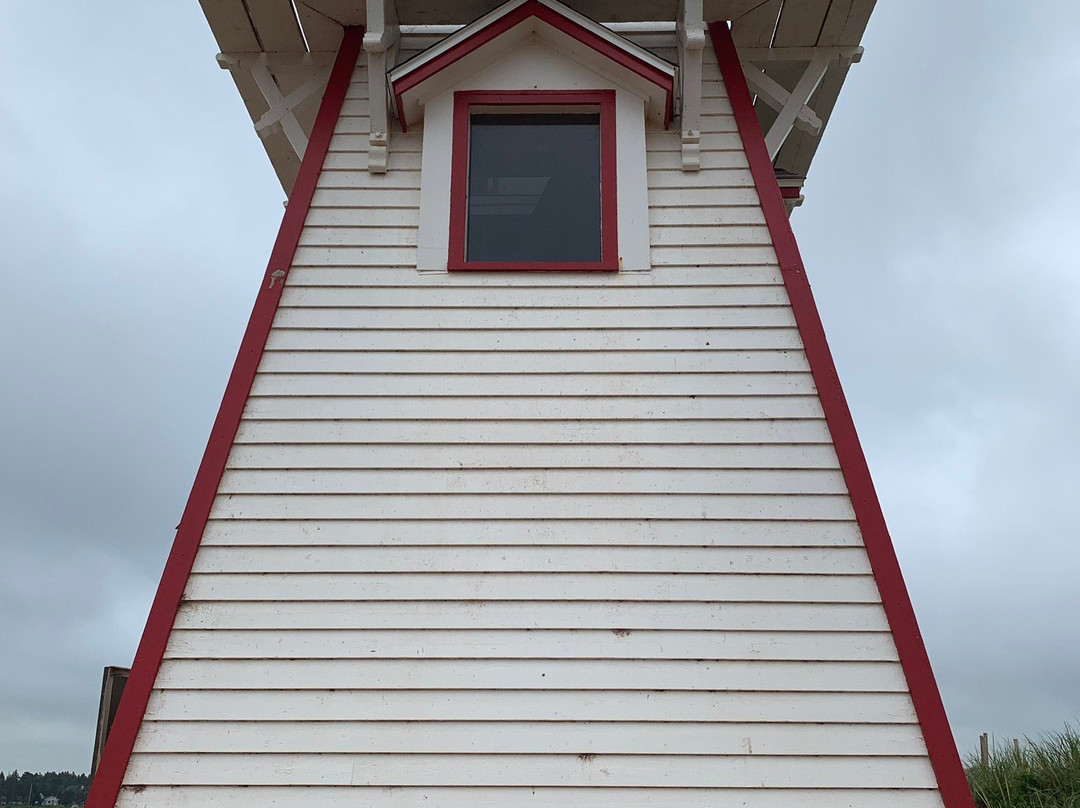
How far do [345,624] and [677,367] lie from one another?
2291mm

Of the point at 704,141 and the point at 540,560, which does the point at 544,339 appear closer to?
the point at 540,560

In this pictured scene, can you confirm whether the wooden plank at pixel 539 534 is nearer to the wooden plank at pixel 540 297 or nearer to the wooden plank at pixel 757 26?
the wooden plank at pixel 540 297

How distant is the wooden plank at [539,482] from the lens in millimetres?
5219

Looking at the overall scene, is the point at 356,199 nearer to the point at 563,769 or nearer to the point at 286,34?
the point at 286,34

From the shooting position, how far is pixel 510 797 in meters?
4.55

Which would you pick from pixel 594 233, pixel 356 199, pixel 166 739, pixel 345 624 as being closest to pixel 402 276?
pixel 356 199

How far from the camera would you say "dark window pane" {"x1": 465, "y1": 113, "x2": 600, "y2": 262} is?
6000mm

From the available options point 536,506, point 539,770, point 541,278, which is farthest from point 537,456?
point 539,770

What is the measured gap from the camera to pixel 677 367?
5.55m

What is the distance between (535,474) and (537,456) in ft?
0.35

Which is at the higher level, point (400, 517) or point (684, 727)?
point (400, 517)

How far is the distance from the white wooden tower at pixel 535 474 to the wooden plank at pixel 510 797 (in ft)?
0.04

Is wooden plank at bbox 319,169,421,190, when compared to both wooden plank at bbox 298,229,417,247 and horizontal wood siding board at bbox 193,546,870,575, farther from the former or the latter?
horizontal wood siding board at bbox 193,546,870,575

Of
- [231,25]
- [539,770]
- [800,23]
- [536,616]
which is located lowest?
[539,770]
